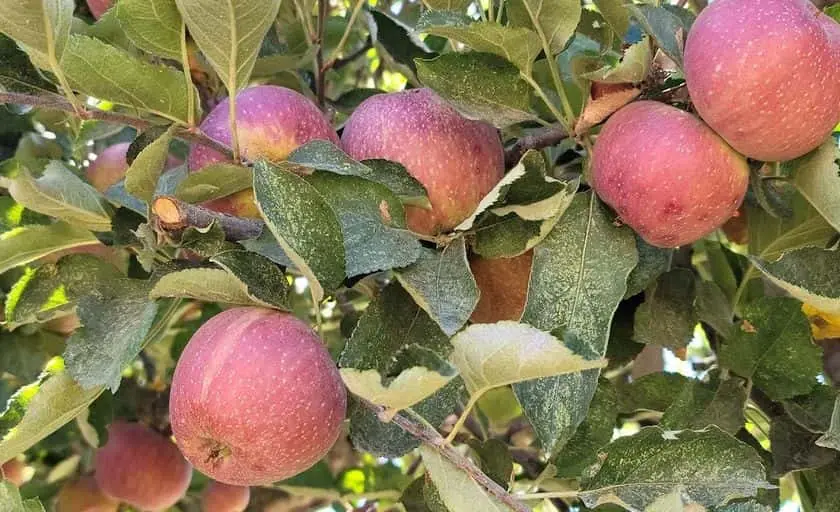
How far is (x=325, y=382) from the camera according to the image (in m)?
0.67

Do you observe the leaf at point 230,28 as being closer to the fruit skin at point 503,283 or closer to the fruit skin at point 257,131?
the fruit skin at point 257,131

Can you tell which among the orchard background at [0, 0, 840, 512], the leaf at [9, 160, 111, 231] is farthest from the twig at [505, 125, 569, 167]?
the leaf at [9, 160, 111, 231]

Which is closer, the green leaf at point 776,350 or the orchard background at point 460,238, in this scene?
the orchard background at point 460,238

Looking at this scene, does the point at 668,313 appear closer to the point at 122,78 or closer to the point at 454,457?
the point at 454,457

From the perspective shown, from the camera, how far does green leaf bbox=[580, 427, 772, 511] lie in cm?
71

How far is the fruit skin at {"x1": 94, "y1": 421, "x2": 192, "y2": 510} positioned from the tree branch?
2.71ft

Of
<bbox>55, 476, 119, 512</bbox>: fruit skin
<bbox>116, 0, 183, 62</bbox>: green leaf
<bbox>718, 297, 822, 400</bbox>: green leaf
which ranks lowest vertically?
<bbox>55, 476, 119, 512</bbox>: fruit skin

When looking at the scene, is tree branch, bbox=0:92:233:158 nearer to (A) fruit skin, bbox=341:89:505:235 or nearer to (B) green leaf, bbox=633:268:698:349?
(A) fruit skin, bbox=341:89:505:235

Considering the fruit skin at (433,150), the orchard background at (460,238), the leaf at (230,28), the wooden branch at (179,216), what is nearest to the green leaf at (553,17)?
the orchard background at (460,238)

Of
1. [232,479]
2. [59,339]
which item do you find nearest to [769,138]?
[232,479]

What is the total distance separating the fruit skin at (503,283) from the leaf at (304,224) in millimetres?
181

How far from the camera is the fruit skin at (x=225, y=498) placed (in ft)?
4.84

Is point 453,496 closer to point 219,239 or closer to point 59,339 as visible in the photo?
point 219,239

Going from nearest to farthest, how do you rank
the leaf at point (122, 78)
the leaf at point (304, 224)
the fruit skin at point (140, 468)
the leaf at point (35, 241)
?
the leaf at point (304, 224), the leaf at point (122, 78), the leaf at point (35, 241), the fruit skin at point (140, 468)
